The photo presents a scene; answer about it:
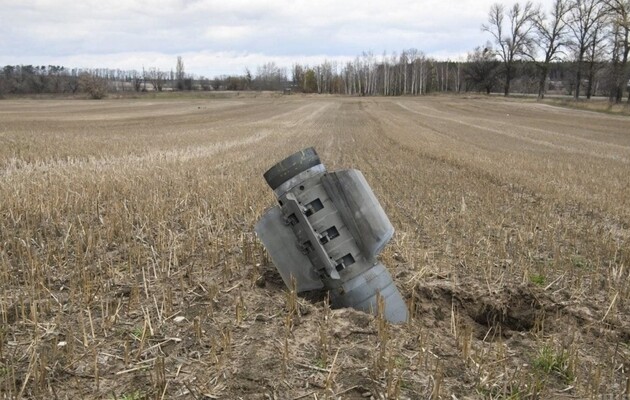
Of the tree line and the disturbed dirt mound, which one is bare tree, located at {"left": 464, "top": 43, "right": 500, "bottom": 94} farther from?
the disturbed dirt mound

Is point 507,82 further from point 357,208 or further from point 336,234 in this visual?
point 336,234

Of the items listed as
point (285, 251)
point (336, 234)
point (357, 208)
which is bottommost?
point (285, 251)

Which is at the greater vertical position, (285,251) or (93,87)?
(93,87)

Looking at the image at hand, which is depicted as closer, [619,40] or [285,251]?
[285,251]

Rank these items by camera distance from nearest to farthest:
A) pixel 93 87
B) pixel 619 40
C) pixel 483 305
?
1. pixel 483 305
2. pixel 619 40
3. pixel 93 87

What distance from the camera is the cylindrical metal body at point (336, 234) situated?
169 inches

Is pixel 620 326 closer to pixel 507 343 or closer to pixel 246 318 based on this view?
pixel 507 343

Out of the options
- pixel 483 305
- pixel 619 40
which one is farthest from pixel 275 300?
pixel 619 40

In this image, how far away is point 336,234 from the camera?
14.4ft

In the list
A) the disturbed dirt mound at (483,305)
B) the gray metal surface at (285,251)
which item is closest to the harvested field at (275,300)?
the disturbed dirt mound at (483,305)

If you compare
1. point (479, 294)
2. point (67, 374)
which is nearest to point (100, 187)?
point (67, 374)

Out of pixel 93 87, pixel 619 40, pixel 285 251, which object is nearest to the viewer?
pixel 285 251

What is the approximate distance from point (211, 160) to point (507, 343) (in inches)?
423

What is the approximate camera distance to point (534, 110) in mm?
46812
